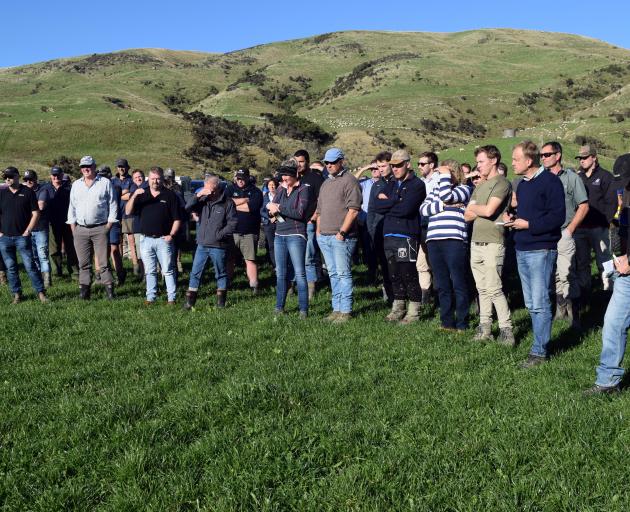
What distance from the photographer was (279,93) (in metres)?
126

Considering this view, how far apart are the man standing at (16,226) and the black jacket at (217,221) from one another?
294cm

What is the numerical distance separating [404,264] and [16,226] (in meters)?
6.81

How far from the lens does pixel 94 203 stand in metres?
10.2

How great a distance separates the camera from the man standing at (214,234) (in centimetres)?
968

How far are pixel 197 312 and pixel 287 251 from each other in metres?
1.70

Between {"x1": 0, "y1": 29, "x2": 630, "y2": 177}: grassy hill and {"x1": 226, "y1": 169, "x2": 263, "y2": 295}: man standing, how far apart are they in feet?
54.5

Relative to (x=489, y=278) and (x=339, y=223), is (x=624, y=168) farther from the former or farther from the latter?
(x=339, y=223)

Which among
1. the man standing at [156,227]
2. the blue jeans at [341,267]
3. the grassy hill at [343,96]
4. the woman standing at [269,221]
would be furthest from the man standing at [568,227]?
the grassy hill at [343,96]

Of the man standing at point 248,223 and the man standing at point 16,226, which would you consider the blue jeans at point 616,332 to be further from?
the man standing at point 16,226

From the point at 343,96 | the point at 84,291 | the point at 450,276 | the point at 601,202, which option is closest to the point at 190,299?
the point at 84,291

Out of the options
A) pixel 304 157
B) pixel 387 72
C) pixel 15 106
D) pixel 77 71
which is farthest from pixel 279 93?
pixel 304 157

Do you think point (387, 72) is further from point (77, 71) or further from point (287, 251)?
→ point (287, 251)

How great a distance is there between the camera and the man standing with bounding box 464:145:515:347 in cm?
698

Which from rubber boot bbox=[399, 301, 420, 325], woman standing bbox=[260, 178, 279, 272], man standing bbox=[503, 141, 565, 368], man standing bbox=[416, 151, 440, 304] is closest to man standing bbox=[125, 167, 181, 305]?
woman standing bbox=[260, 178, 279, 272]
